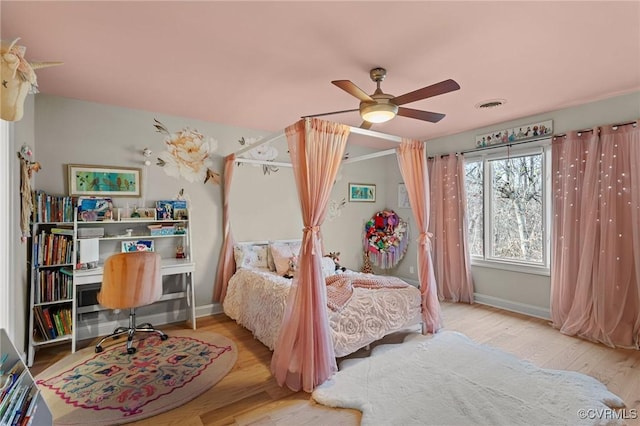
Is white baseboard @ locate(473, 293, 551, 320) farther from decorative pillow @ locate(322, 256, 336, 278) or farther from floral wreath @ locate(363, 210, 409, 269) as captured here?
decorative pillow @ locate(322, 256, 336, 278)

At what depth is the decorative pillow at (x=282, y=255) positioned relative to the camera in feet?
12.1

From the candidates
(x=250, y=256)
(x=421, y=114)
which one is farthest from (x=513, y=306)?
(x=250, y=256)

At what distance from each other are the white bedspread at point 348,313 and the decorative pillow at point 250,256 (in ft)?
1.56

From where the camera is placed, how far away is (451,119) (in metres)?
3.95

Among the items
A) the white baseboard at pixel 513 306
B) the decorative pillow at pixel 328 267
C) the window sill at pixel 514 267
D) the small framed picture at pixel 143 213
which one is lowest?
the white baseboard at pixel 513 306

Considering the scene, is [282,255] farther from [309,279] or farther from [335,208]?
[335,208]

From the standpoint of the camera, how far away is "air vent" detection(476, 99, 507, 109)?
327 centimetres

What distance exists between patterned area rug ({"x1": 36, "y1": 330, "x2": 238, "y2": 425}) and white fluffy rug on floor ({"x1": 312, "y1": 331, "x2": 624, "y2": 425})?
3.46 feet

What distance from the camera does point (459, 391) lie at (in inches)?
87.9

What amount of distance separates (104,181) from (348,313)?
3.06 metres

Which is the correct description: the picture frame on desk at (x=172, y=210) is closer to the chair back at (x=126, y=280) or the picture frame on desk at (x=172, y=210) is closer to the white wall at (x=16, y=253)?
the chair back at (x=126, y=280)

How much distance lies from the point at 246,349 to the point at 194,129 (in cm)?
278

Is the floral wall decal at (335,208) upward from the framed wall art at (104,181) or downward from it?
downward

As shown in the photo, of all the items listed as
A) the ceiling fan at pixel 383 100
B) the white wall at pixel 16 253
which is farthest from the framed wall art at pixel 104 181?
the ceiling fan at pixel 383 100
